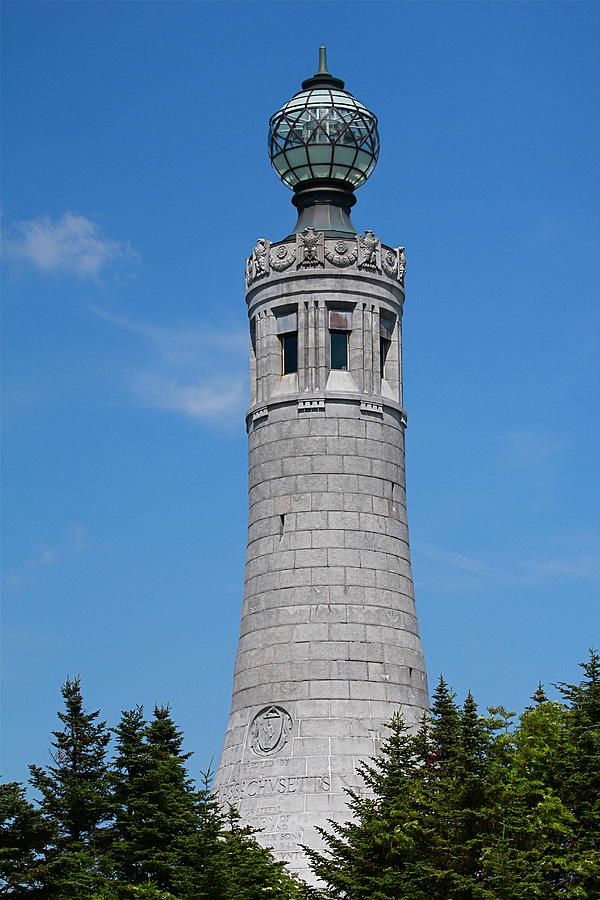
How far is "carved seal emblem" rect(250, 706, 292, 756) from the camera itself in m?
58.3

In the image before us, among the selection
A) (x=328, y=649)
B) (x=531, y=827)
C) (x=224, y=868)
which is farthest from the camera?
(x=328, y=649)

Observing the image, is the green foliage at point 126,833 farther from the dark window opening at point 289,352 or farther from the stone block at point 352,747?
the dark window opening at point 289,352

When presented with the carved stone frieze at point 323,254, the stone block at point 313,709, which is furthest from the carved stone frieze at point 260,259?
the stone block at point 313,709

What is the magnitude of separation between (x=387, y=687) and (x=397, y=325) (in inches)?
534

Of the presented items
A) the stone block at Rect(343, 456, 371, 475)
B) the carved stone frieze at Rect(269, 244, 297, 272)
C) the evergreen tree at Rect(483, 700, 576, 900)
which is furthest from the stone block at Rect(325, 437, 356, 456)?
the evergreen tree at Rect(483, 700, 576, 900)

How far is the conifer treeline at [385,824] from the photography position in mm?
45281

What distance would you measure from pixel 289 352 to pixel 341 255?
12.9 feet

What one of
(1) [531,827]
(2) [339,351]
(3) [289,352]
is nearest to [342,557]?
(2) [339,351]

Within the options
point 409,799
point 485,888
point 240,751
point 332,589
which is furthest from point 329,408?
point 485,888

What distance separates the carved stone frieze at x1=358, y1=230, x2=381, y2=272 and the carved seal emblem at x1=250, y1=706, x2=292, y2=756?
15993 mm

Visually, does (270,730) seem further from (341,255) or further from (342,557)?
(341,255)

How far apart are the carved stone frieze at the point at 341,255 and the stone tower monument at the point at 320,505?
5 cm

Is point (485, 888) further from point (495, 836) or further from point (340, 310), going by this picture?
point (340, 310)

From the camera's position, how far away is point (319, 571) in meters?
59.6
